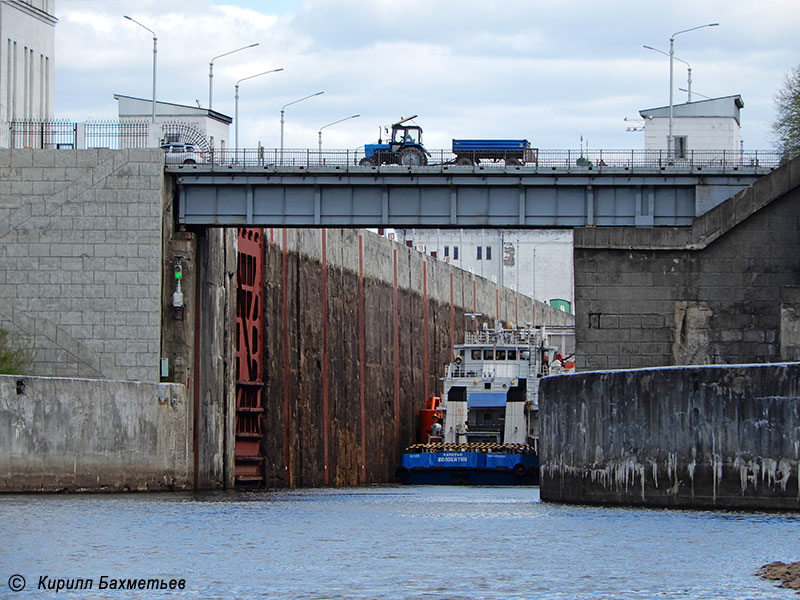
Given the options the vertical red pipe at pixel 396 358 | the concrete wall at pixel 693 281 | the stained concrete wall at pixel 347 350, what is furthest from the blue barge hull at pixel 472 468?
the concrete wall at pixel 693 281

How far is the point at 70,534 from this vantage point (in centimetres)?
3788

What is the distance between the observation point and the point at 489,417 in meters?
88.2

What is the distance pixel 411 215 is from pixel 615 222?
7.45 meters

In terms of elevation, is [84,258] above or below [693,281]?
above

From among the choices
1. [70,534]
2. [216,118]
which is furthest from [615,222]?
[216,118]

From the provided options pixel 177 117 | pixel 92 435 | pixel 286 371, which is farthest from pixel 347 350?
pixel 92 435

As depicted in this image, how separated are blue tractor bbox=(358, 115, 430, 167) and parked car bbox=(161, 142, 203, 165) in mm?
6276

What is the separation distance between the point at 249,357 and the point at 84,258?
50.4 ft

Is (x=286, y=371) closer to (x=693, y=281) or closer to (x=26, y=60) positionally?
(x=26, y=60)

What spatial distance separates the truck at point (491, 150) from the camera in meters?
67.4

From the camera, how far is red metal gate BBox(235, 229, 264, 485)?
2965 inches

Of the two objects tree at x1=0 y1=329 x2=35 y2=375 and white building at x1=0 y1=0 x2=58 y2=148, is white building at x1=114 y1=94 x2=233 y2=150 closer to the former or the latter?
white building at x1=0 y1=0 x2=58 y2=148

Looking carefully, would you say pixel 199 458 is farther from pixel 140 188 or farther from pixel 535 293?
pixel 535 293

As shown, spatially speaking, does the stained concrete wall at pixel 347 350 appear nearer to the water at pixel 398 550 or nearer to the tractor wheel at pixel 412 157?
the tractor wheel at pixel 412 157
